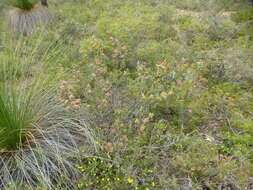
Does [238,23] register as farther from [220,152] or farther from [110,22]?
[220,152]

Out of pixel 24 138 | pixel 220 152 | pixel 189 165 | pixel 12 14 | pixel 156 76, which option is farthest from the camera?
pixel 12 14

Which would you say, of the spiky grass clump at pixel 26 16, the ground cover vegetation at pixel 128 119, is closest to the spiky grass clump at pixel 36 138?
the ground cover vegetation at pixel 128 119

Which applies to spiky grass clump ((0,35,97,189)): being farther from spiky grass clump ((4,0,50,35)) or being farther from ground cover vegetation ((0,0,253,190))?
spiky grass clump ((4,0,50,35))

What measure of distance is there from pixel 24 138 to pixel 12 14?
4.48 m

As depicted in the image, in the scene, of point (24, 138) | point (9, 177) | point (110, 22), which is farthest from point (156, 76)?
point (110, 22)

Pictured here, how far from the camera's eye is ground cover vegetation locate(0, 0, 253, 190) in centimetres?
221

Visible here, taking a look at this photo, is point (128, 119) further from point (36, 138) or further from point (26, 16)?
point (26, 16)

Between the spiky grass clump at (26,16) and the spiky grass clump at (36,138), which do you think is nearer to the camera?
the spiky grass clump at (36,138)

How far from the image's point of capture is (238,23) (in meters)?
5.25

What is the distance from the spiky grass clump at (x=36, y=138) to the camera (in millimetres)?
2191

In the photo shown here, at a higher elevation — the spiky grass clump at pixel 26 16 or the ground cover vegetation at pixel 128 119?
the spiky grass clump at pixel 26 16

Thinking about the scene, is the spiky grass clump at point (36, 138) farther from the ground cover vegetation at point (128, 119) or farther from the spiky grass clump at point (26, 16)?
the spiky grass clump at point (26, 16)

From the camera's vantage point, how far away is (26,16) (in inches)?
230

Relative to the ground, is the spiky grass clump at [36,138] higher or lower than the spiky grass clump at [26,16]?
lower
